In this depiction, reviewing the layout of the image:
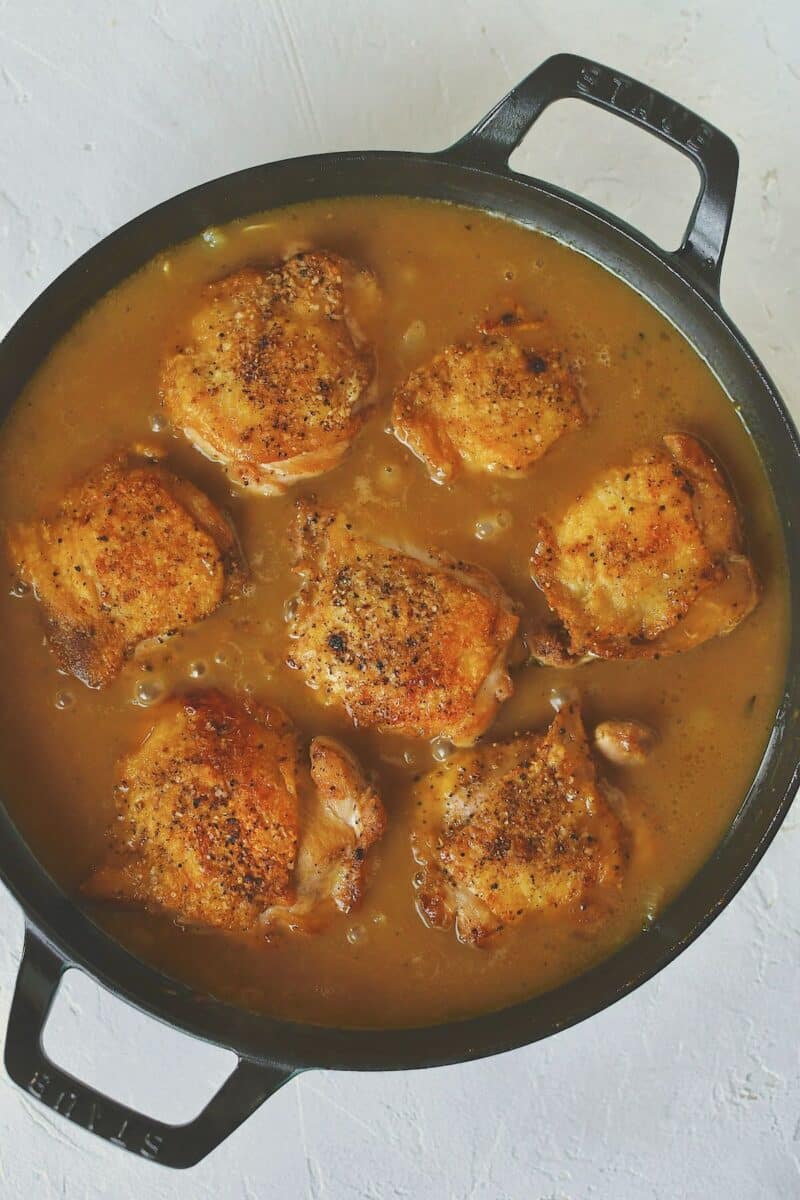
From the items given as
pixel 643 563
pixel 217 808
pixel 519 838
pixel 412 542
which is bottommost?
pixel 217 808

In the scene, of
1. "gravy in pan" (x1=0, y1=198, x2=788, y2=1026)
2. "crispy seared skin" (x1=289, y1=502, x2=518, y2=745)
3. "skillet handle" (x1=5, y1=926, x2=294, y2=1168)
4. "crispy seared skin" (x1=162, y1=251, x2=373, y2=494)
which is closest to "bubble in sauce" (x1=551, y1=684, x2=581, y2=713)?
"gravy in pan" (x1=0, y1=198, x2=788, y2=1026)

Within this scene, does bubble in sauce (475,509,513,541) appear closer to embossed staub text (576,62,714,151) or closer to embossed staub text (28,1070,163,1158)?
embossed staub text (576,62,714,151)

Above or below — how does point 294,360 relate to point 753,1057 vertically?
above

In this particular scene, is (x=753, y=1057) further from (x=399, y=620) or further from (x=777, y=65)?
(x=777, y=65)

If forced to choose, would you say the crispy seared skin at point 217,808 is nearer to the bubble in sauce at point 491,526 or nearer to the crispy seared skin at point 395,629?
the crispy seared skin at point 395,629

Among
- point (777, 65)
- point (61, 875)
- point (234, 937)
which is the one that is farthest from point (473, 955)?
point (777, 65)

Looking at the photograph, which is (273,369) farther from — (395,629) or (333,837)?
(333,837)

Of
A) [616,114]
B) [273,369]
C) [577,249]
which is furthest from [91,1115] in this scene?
[616,114]
